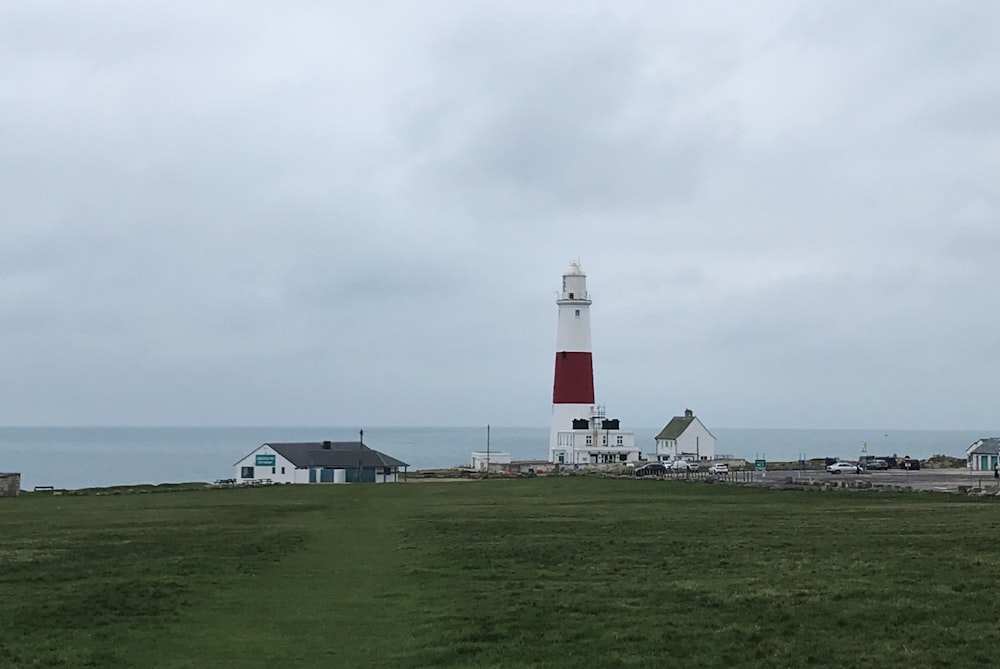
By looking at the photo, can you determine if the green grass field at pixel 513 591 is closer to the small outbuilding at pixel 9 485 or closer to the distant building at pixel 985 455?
the small outbuilding at pixel 9 485

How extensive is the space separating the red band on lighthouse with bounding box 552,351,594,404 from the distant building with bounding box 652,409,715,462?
1283 cm

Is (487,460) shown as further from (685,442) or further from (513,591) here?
(513,591)

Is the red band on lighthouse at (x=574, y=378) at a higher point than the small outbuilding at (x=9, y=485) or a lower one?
higher

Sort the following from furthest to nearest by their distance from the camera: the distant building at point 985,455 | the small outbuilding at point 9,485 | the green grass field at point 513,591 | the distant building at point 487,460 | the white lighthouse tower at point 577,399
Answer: the distant building at point 487,460, the white lighthouse tower at point 577,399, the distant building at point 985,455, the small outbuilding at point 9,485, the green grass field at point 513,591

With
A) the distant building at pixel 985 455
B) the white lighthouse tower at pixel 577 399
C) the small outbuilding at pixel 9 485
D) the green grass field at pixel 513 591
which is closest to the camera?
the green grass field at pixel 513 591

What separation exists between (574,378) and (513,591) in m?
76.8

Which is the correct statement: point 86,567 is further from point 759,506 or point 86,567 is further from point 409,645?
point 759,506

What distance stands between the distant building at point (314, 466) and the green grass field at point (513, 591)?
46.3 m

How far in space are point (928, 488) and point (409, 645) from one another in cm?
4539

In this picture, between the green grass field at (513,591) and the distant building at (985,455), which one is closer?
the green grass field at (513,591)

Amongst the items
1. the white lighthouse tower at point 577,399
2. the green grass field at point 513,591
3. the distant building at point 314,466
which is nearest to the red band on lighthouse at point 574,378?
the white lighthouse tower at point 577,399

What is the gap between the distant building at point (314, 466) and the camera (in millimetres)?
86938

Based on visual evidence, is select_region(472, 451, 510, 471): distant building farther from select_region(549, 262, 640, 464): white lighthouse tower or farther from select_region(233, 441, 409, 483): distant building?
select_region(233, 441, 409, 483): distant building

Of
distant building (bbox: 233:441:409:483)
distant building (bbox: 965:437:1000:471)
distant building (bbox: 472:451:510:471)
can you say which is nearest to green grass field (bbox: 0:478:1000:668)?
distant building (bbox: 233:441:409:483)
